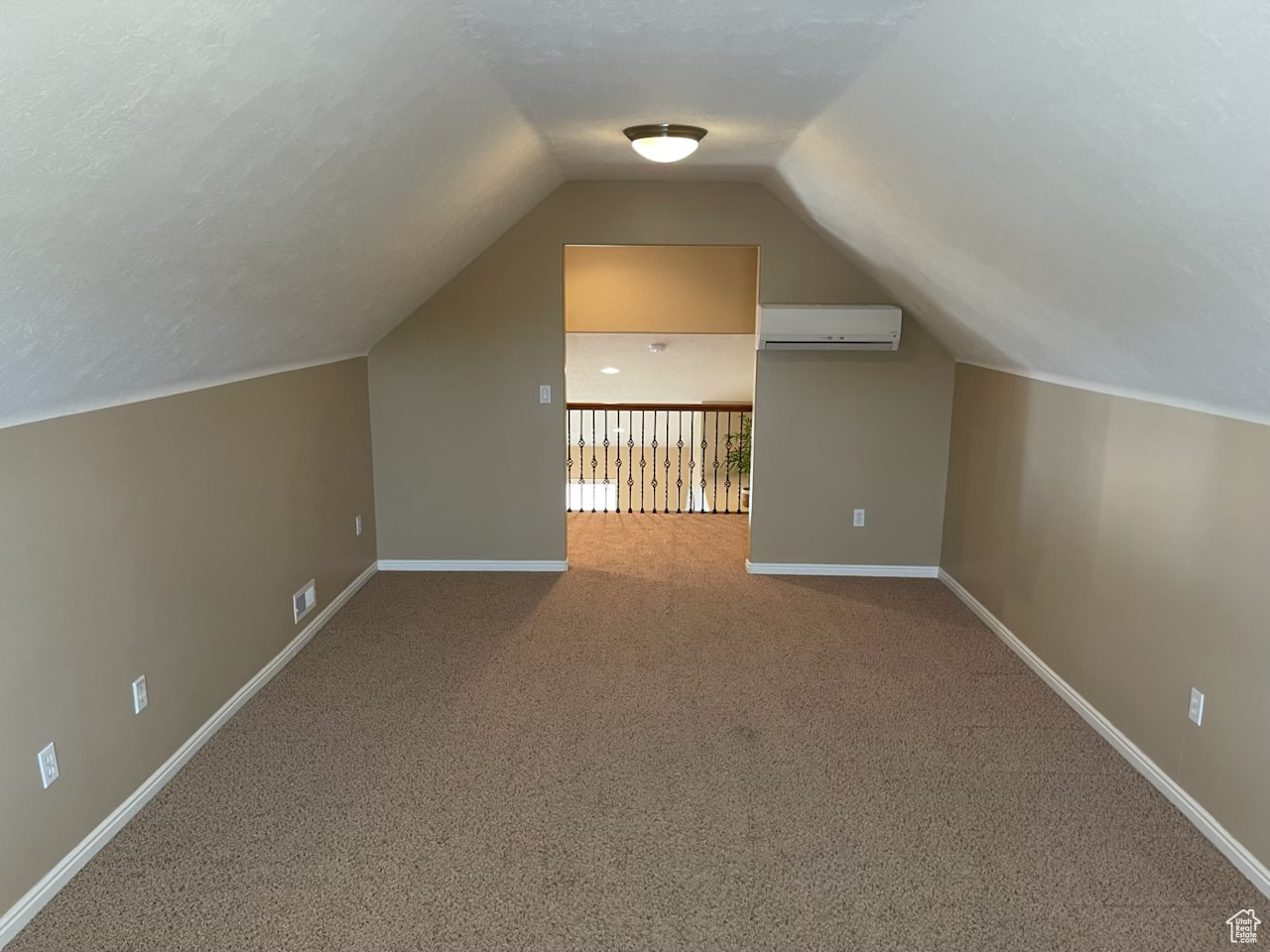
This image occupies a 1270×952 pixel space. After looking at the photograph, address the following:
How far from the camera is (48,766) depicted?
8.20ft

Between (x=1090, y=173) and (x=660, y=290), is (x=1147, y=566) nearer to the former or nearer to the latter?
(x=1090, y=173)

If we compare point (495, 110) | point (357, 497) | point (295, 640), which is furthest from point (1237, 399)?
point (357, 497)

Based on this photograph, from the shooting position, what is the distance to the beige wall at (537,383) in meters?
5.19

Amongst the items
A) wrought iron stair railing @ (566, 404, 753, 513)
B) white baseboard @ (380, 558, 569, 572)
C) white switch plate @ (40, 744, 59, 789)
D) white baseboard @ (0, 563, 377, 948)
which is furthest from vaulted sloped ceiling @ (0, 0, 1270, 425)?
wrought iron stair railing @ (566, 404, 753, 513)

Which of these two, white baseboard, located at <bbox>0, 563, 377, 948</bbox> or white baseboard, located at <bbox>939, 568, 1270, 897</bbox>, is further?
white baseboard, located at <bbox>939, 568, 1270, 897</bbox>

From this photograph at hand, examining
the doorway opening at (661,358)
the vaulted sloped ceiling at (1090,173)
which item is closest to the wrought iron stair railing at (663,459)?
the doorway opening at (661,358)

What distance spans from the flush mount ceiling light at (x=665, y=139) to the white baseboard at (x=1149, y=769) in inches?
109

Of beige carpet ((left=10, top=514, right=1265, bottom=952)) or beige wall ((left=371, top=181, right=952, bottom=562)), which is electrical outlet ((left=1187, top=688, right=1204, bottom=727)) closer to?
beige carpet ((left=10, top=514, right=1265, bottom=952))

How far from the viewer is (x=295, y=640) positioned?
13.9 ft

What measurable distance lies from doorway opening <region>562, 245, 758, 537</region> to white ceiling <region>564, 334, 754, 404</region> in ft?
0.04

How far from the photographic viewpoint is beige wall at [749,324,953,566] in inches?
208

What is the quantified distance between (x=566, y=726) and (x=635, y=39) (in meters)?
2.48

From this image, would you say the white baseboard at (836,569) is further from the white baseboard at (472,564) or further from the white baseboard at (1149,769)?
the white baseboard at (472,564)

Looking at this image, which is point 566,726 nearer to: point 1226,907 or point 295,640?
point 295,640
